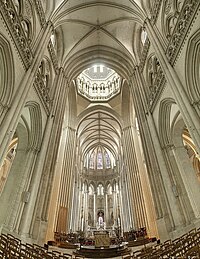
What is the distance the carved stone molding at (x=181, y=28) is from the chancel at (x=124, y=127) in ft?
0.12

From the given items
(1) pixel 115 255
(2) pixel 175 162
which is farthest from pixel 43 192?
(2) pixel 175 162

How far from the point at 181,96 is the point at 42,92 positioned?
716cm

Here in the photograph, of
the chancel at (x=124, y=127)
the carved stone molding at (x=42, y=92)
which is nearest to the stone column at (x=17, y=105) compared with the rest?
the chancel at (x=124, y=127)

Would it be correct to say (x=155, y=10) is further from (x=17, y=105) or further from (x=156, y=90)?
(x=17, y=105)

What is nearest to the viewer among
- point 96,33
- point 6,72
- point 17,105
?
point 17,105

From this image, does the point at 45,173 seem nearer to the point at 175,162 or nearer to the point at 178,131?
the point at 175,162

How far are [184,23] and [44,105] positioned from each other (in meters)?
7.91

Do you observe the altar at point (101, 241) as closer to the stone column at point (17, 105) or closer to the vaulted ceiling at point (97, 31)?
the stone column at point (17, 105)

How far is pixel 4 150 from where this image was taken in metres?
7.05

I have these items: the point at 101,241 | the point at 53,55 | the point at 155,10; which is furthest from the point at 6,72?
the point at 101,241

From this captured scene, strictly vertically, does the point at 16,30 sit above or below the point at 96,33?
below

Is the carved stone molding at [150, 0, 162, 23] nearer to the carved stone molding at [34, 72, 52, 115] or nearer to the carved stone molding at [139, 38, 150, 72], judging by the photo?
the carved stone molding at [139, 38, 150, 72]

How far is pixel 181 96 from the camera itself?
27.5 ft

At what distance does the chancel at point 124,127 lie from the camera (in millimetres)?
8164
